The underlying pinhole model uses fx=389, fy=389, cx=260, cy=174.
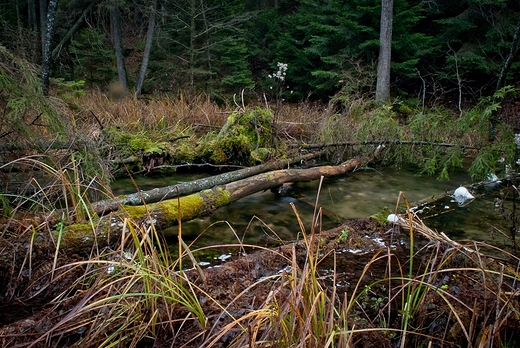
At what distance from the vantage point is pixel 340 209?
4.91m

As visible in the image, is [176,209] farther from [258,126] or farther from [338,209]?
[258,126]

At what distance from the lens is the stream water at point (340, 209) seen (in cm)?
392

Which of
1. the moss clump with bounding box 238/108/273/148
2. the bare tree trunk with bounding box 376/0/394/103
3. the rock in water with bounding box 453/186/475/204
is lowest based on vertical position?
the rock in water with bounding box 453/186/475/204

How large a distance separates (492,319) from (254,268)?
1446mm

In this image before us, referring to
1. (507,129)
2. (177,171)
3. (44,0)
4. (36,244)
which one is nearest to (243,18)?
(44,0)

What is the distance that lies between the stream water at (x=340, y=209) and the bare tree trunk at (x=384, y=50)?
6540mm

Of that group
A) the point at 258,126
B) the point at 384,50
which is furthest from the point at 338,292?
the point at 384,50

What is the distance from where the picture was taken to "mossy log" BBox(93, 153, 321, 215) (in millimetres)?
3414

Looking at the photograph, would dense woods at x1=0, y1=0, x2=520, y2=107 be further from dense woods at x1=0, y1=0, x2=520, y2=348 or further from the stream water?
the stream water

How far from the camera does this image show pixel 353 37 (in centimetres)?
1402

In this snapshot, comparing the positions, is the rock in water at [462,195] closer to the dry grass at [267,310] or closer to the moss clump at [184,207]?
the dry grass at [267,310]

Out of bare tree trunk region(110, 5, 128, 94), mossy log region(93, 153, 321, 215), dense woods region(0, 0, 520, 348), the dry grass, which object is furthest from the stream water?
bare tree trunk region(110, 5, 128, 94)

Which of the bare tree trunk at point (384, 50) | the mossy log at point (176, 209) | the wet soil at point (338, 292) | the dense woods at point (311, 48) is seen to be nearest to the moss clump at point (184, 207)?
the mossy log at point (176, 209)

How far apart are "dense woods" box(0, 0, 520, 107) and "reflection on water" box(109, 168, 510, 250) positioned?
5.38 meters
